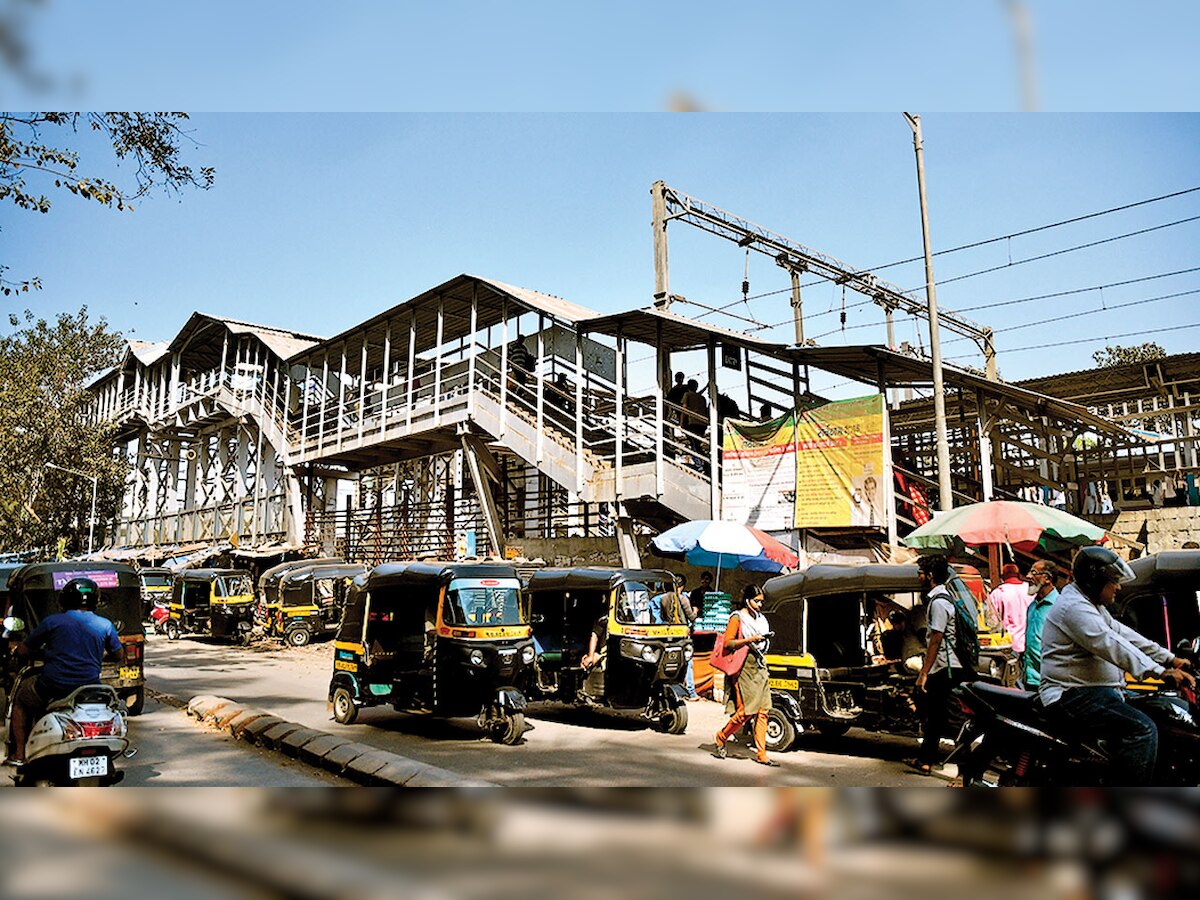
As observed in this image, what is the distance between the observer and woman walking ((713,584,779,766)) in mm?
8211

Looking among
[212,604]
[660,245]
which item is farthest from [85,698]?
[212,604]

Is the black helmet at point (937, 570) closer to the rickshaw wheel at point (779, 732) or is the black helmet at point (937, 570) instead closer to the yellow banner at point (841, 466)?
the rickshaw wheel at point (779, 732)

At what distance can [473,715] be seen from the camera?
938 cm

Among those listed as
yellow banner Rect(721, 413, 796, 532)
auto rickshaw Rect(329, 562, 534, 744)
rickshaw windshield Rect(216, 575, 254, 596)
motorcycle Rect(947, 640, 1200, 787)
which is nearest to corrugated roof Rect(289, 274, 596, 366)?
yellow banner Rect(721, 413, 796, 532)

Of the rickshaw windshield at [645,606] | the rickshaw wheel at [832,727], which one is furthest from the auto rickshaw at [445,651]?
the rickshaw wheel at [832,727]

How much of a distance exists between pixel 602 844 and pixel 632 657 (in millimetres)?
9186

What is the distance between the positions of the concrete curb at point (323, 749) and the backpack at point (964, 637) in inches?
159

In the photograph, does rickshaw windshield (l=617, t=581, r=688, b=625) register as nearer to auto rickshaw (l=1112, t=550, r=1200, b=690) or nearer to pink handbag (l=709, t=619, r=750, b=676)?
pink handbag (l=709, t=619, r=750, b=676)

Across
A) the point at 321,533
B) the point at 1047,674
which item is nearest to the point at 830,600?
the point at 1047,674

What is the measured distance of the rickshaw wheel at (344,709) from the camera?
10.4m

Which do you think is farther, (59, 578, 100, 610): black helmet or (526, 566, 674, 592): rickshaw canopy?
(526, 566, 674, 592): rickshaw canopy

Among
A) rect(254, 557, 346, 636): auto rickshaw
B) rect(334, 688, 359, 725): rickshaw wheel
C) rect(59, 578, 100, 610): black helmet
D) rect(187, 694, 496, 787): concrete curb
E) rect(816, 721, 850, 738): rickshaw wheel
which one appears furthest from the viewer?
rect(254, 557, 346, 636): auto rickshaw

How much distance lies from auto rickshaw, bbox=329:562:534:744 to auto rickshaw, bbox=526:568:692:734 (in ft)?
4.00

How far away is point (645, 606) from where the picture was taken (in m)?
10.5
